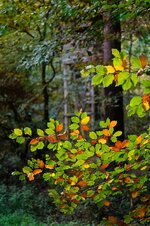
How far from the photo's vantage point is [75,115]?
6.87 feet

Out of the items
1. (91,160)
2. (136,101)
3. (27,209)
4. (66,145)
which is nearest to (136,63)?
(136,101)

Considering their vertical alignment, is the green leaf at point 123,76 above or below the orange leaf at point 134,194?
above

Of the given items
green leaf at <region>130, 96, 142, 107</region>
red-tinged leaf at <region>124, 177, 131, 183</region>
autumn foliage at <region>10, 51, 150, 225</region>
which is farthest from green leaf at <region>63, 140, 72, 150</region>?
green leaf at <region>130, 96, 142, 107</region>

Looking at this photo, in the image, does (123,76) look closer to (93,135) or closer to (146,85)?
(146,85)

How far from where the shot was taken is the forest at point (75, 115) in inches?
74.2

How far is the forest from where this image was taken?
1.88m

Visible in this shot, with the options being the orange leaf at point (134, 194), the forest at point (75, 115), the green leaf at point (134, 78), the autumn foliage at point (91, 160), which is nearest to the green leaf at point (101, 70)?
the forest at point (75, 115)

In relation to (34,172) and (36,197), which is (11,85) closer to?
(36,197)

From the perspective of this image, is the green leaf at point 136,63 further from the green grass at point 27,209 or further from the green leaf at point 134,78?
the green grass at point 27,209

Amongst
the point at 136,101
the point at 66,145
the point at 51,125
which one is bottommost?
the point at 66,145

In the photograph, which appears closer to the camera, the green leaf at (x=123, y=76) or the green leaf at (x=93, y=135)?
the green leaf at (x=123, y=76)

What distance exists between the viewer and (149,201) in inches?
81.0

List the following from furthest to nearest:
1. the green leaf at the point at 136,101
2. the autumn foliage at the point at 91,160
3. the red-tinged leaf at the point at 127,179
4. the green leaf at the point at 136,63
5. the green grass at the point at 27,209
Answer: the green grass at the point at 27,209, the red-tinged leaf at the point at 127,179, the autumn foliage at the point at 91,160, the green leaf at the point at 136,101, the green leaf at the point at 136,63

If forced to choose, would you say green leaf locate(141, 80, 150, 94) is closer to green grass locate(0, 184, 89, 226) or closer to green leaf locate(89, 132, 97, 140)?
green leaf locate(89, 132, 97, 140)
